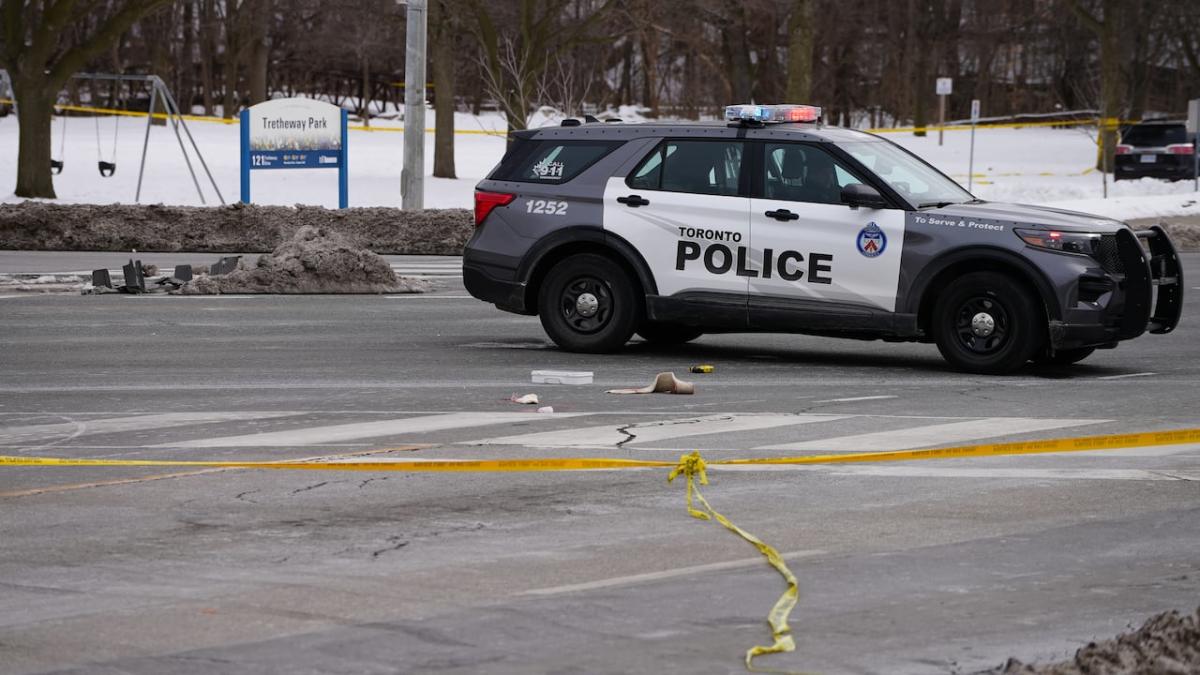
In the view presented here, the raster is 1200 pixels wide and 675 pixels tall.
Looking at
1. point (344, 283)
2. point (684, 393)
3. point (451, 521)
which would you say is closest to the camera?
point (451, 521)

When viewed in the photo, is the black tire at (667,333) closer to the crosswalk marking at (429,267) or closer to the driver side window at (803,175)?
the driver side window at (803,175)

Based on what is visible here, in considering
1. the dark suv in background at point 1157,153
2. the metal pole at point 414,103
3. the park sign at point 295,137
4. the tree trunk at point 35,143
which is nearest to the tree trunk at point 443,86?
the tree trunk at point 35,143

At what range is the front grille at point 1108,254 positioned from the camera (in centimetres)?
1139

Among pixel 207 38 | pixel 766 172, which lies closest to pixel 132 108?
pixel 207 38

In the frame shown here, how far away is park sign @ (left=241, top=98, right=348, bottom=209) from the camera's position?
2922 centimetres

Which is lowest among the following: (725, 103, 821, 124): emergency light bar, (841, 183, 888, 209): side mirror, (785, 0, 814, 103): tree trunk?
(841, 183, 888, 209): side mirror

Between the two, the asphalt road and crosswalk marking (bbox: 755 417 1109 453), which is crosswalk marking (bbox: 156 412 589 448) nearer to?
the asphalt road

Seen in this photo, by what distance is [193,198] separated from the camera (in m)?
37.1

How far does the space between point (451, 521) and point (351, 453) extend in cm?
177

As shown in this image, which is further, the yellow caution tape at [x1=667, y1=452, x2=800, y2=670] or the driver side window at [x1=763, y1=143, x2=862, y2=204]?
the driver side window at [x1=763, y1=143, x2=862, y2=204]

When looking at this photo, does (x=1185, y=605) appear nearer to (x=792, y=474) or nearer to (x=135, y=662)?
(x=792, y=474)

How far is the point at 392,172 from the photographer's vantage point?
44656 mm

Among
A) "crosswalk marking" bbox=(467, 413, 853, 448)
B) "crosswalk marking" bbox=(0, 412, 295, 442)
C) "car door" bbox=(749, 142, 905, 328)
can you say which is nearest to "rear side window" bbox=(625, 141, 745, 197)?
"car door" bbox=(749, 142, 905, 328)

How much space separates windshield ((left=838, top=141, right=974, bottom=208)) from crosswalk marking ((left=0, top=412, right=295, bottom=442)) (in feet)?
14.7
